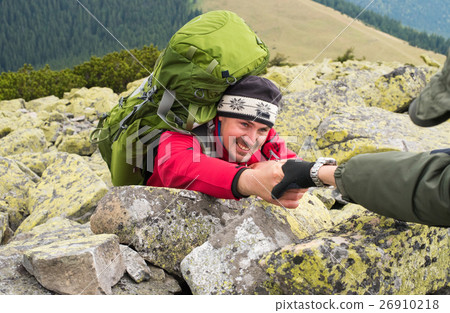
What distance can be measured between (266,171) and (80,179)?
155 inches

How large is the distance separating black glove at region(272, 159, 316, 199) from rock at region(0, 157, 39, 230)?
4.78 m

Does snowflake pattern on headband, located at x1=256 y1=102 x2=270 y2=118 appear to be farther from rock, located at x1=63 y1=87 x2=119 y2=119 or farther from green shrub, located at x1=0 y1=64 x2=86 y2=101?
green shrub, located at x1=0 y1=64 x2=86 y2=101

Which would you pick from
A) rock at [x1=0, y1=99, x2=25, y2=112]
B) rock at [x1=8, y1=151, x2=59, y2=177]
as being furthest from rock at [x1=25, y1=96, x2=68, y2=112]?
rock at [x1=8, y1=151, x2=59, y2=177]

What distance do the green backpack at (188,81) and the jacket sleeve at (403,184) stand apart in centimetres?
199

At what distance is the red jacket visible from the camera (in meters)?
4.01

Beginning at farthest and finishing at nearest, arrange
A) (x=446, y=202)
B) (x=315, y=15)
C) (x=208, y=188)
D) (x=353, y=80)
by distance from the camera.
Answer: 1. (x=353, y=80)
2. (x=315, y=15)
3. (x=208, y=188)
4. (x=446, y=202)

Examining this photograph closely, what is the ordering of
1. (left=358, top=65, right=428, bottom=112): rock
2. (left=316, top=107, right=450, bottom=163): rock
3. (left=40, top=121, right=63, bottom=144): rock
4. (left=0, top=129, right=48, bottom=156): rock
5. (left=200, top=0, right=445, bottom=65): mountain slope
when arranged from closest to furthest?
(left=200, top=0, right=445, bottom=65): mountain slope → (left=316, top=107, right=450, bottom=163): rock → (left=358, top=65, right=428, bottom=112): rock → (left=0, top=129, right=48, bottom=156): rock → (left=40, top=121, right=63, bottom=144): rock

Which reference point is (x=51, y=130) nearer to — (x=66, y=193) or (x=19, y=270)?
(x=66, y=193)

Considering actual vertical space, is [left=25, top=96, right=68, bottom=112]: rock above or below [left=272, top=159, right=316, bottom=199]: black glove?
below

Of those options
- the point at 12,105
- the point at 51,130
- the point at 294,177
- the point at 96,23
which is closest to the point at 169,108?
the point at 96,23

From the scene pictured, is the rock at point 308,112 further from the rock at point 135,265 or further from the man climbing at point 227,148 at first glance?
the rock at point 135,265

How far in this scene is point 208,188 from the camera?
4.12 meters
